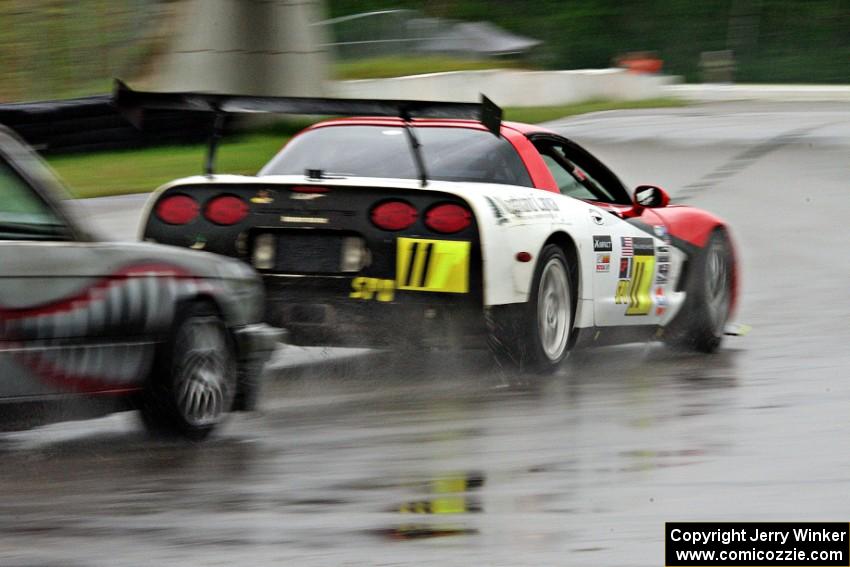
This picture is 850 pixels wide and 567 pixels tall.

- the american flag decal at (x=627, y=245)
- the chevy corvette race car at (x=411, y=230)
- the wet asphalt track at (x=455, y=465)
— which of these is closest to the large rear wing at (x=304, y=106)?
the chevy corvette race car at (x=411, y=230)

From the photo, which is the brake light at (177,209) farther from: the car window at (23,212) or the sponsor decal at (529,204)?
the car window at (23,212)

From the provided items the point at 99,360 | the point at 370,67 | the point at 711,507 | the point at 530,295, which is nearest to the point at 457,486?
the point at 711,507

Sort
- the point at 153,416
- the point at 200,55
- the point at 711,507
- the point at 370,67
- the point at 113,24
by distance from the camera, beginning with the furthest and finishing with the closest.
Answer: the point at 370,67
the point at 113,24
the point at 200,55
the point at 153,416
the point at 711,507

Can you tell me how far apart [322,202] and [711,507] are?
11.7ft

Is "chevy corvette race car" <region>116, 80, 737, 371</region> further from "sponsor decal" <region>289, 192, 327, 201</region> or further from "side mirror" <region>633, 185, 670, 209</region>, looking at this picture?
"side mirror" <region>633, 185, 670, 209</region>

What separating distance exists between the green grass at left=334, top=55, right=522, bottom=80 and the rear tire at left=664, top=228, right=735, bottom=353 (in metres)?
26.2

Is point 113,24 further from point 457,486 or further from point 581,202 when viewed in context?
point 457,486

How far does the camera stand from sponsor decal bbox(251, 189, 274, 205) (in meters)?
8.56

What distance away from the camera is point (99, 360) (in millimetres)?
6352

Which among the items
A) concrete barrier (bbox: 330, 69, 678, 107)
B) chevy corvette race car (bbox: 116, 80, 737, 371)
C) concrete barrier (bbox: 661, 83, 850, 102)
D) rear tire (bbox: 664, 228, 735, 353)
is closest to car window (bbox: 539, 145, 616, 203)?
chevy corvette race car (bbox: 116, 80, 737, 371)

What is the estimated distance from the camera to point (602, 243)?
30.7 feet

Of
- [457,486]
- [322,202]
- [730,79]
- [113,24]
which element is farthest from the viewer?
[730,79]

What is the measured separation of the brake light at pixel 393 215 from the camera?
27.5ft

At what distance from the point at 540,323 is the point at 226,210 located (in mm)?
1669
